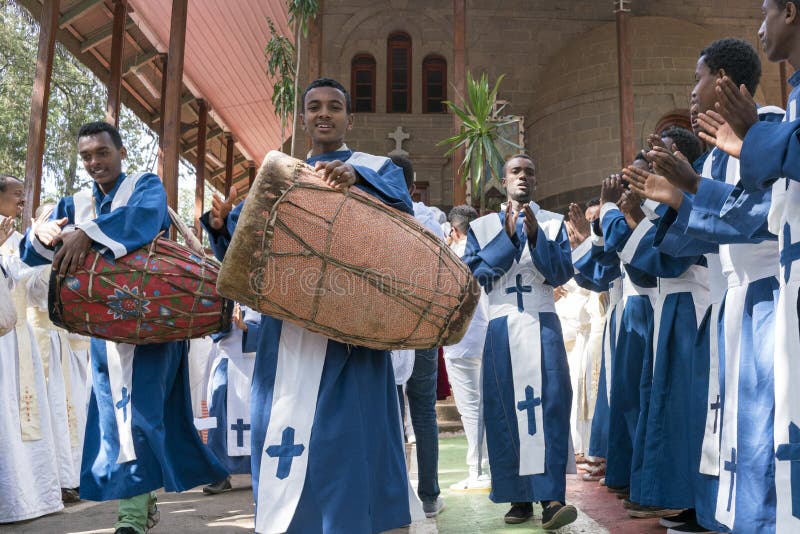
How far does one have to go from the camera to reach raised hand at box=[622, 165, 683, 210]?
3.04m

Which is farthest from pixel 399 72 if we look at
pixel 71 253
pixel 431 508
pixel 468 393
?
pixel 71 253

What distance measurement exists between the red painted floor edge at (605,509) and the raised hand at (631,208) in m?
1.48

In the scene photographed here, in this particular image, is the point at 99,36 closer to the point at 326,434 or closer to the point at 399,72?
the point at 399,72

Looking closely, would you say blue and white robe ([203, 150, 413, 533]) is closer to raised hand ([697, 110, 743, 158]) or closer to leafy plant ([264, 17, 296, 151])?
raised hand ([697, 110, 743, 158])

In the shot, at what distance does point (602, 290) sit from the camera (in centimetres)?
517

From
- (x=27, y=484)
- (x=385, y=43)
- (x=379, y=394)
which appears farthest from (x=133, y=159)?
(x=379, y=394)

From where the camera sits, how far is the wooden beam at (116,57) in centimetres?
1286

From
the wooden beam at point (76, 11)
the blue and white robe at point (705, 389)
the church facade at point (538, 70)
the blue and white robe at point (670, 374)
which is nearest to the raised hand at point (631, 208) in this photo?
the blue and white robe at point (670, 374)

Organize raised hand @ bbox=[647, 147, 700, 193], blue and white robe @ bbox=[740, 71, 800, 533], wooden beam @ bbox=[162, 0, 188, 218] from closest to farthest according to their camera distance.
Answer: blue and white robe @ bbox=[740, 71, 800, 533]
raised hand @ bbox=[647, 147, 700, 193]
wooden beam @ bbox=[162, 0, 188, 218]

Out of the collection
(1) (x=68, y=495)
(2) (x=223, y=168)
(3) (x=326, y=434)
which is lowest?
(1) (x=68, y=495)

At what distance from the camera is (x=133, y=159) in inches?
1183

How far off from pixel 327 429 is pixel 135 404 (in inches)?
55.8

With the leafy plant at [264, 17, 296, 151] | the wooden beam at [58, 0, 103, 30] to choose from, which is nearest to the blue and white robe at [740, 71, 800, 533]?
the leafy plant at [264, 17, 296, 151]

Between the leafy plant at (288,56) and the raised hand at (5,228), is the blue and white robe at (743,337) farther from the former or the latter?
the leafy plant at (288,56)
